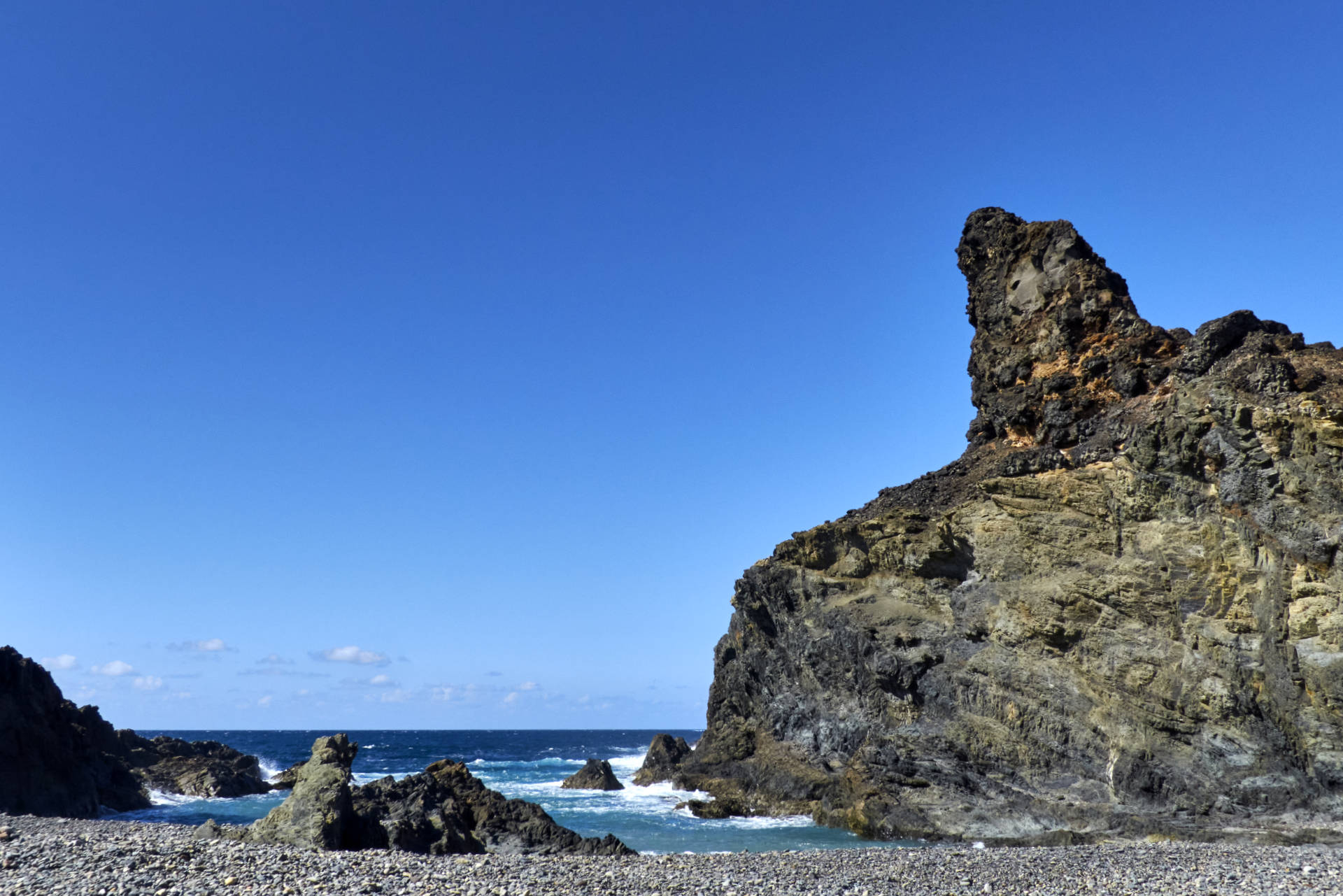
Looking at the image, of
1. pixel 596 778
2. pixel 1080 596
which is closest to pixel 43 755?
pixel 596 778

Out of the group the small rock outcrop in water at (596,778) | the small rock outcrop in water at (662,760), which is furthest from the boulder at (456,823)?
A: the small rock outcrop in water at (662,760)

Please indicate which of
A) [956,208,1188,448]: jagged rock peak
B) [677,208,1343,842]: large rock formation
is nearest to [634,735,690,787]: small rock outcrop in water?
[677,208,1343,842]: large rock formation

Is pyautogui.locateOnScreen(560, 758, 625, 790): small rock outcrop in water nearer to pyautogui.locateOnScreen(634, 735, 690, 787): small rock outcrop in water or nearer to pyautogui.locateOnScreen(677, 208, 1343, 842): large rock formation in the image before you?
pyautogui.locateOnScreen(634, 735, 690, 787): small rock outcrop in water

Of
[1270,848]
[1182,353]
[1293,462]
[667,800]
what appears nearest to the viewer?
[1270,848]

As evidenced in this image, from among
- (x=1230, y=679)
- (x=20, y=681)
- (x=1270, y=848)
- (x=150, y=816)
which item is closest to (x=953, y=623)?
(x=1230, y=679)

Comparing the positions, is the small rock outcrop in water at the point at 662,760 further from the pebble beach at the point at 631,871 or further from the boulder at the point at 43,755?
the pebble beach at the point at 631,871

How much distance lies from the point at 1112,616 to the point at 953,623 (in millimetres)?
6304

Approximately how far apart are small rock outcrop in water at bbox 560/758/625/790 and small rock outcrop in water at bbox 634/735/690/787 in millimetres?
1656

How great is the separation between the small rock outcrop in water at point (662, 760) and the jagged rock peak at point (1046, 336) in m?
28.3

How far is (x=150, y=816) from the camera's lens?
3669cm

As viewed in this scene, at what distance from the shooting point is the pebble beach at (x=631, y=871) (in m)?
14.5

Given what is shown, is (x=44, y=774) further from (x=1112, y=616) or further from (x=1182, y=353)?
(x=1182, y=353)

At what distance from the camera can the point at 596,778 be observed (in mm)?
51625

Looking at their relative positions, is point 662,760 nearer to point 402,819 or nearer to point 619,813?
point 619,813
